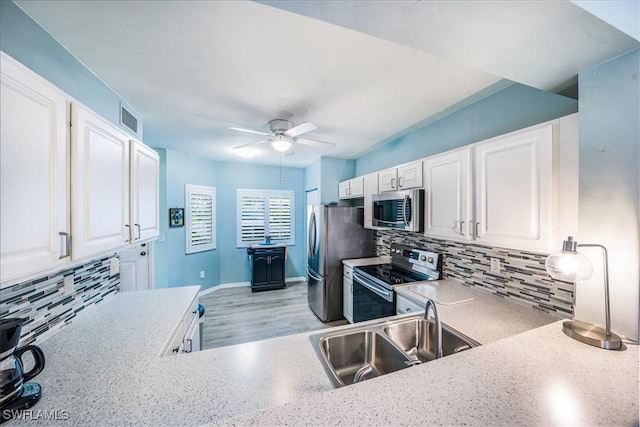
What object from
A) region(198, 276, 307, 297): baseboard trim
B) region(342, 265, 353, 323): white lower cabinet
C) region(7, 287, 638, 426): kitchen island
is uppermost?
region(7, 287, 638, 426): kitchen island

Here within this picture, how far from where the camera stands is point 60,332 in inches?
49.7

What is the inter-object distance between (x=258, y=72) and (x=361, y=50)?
716mm

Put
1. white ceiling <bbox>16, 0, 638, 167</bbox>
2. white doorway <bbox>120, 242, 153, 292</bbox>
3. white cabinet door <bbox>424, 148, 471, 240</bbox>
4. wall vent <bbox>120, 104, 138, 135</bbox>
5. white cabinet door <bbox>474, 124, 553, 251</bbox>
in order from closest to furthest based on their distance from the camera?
white ceiling <bbox>16, 0, 638, 167</bbox> → white cabinet door <bbox>474, 124, 553, 251</bbox> → white cabinet door <bbox>424, 148, 471, 240</bbox> → wall vent <bbox>120, 104, 138, 135</bbox> → white doorway <bbox>120, 242, 153, 292</bbox>

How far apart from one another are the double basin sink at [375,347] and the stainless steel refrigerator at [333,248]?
72.8 inches

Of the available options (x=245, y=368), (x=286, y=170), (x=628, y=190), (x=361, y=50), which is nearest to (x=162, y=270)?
(x=286, y=170)

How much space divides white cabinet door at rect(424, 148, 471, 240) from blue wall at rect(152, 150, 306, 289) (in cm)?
341

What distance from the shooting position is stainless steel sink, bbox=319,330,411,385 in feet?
4.02

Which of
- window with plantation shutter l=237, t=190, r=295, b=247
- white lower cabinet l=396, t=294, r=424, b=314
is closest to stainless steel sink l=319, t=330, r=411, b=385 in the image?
white lower cabinet l=396, t=294, r=424, b=314

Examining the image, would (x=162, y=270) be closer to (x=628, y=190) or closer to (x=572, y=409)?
(x=572, y=409)

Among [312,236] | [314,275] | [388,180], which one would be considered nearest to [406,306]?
[388,180]

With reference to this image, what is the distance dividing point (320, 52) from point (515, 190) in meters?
1.51

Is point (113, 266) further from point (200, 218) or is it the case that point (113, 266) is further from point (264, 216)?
point (264, 216)

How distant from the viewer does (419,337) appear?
1.47 meters

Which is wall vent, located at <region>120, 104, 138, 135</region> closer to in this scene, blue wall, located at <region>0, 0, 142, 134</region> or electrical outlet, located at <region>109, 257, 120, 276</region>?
blue wall, located at <region>0, 0, 142, 134</region>
